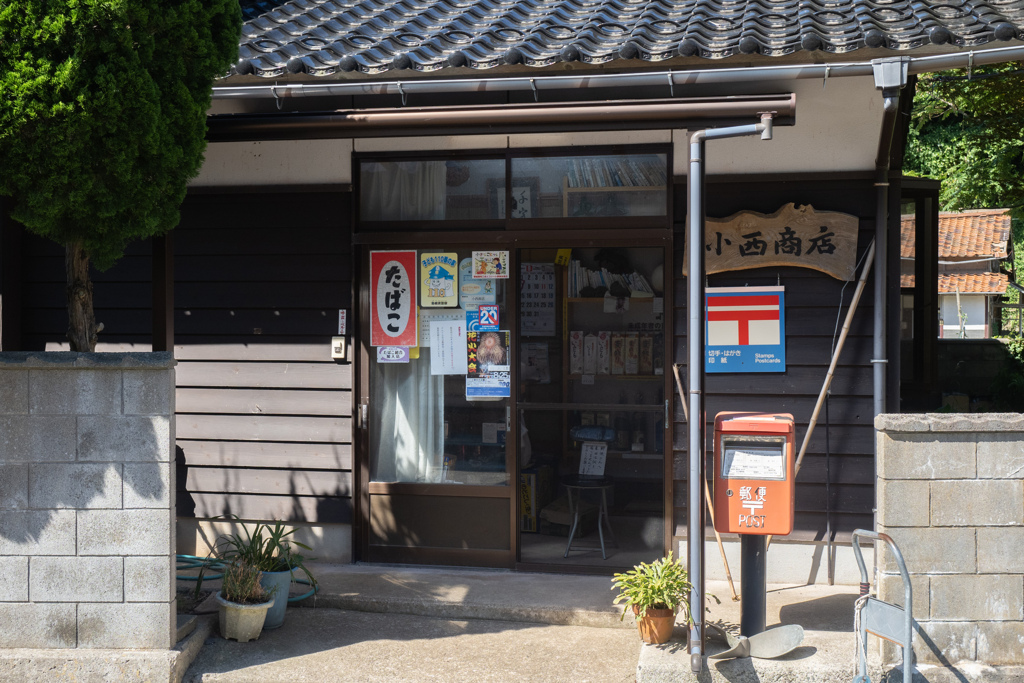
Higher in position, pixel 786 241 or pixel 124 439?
pixel 786 241

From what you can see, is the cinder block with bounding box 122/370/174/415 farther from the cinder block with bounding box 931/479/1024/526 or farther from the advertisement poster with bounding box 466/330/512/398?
the cinder block with bounding box 931/479/1024/526

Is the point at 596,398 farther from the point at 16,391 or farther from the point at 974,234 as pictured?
the point at 974,234

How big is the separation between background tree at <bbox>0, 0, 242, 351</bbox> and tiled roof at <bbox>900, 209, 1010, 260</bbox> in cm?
2312

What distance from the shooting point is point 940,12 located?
5.04m

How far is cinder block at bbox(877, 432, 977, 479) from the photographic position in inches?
164

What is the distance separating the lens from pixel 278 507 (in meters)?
6.20

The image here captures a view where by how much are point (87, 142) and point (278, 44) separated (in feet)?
6.14

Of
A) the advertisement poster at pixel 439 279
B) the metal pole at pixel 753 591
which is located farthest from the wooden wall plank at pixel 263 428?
the metal pole at pixel 753 591

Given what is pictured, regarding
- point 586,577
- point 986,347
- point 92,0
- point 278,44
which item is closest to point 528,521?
point 586,577

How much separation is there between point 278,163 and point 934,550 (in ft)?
15.6

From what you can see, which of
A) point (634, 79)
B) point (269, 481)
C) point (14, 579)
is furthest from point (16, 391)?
point (634, 79)

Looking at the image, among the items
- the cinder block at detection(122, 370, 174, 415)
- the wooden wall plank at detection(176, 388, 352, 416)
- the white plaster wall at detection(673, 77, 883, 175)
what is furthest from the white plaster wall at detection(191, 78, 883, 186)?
the cinder block at detection(122, 370, 174, 415)

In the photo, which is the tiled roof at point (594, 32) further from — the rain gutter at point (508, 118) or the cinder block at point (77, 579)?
the cinder block at point (77, 579)

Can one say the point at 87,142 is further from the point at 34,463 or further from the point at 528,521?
the point at 528,521
